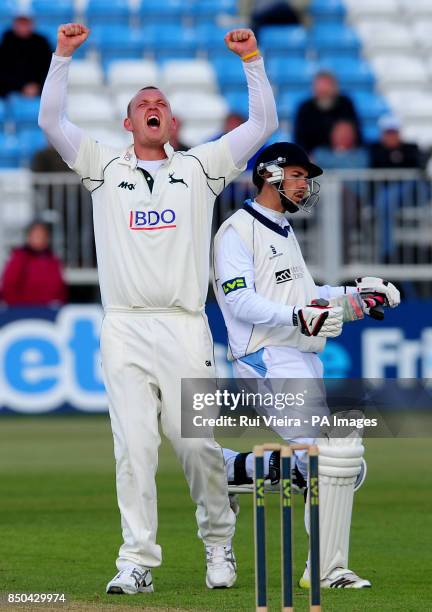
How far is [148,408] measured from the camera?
7.28m

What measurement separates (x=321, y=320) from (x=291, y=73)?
46.6 ft

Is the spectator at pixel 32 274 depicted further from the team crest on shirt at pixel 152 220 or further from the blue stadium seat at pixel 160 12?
the team crest on shirt at pixel 152 220

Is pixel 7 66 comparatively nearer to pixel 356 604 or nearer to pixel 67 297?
pixel 67 297

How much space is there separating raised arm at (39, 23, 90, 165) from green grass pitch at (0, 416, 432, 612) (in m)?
2.10

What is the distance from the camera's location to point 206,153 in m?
7.52

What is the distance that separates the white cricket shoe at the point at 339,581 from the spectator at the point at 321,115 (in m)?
10.5

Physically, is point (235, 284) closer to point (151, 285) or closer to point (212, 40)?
point (151, 285)

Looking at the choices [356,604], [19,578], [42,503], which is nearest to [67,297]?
[42,503]

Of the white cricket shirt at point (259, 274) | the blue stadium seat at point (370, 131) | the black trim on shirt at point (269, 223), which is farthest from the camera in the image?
the blue stadium seat at point (370, 131)

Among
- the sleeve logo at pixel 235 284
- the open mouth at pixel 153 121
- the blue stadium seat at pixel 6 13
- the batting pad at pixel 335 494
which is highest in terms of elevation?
the blue stadium seat at pixel 6 13

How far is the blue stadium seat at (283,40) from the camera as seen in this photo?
2177 centimetres

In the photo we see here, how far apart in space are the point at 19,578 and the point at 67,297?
856 cm

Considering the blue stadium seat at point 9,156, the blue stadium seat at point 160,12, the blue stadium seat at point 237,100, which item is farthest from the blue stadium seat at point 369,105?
the blue stadium seat at point 9,156

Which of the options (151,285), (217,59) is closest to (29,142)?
(217,59)
